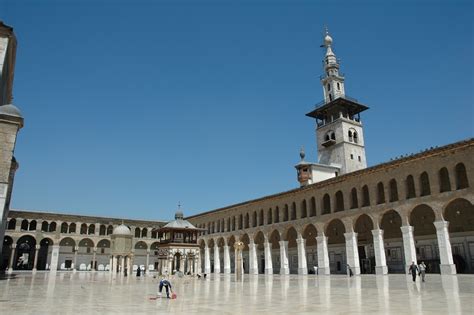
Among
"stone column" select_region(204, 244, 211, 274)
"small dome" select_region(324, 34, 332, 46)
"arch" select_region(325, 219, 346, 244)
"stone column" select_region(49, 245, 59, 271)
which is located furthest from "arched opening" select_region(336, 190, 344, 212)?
"stone column" select_region(49, 245, 59, 271)

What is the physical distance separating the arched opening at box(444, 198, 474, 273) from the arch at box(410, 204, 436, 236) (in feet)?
4.84

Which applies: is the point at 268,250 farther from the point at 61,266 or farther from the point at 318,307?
the point at 61,266

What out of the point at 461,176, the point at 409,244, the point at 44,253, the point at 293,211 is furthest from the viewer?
the point at 44,253

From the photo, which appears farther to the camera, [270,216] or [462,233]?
[270,216]

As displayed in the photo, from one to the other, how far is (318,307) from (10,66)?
2904 cm

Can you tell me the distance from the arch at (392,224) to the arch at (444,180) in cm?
752

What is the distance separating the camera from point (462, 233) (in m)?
29.4

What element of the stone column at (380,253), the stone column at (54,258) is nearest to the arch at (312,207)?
the stone column at (380,253)

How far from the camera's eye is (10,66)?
28078 mm

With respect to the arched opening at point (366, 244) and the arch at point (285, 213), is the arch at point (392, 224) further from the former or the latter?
the arch at point (285, 213)

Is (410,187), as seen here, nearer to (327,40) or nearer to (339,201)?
(339,201)

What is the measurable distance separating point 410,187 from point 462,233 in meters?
6.08

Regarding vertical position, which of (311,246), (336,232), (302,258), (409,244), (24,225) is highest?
(24,225)

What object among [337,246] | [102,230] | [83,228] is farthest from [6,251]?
[337,246]
